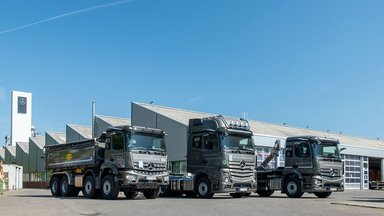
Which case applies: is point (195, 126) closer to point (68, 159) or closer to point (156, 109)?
point (68, 159)

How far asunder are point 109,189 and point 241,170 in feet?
20.0

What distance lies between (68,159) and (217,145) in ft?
25.6

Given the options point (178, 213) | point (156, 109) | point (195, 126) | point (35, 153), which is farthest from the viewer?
point (35, 153)

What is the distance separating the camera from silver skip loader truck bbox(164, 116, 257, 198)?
77.6ft

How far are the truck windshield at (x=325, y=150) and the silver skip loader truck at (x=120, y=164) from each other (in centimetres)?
783

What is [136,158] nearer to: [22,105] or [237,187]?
[237,187]

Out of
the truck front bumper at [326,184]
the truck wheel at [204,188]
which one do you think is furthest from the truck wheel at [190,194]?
the truck front bumper at [326,184]

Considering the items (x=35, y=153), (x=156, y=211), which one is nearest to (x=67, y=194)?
(x=156, y=211)

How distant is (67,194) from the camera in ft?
86.3

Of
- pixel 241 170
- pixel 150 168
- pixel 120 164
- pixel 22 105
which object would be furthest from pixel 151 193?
pixel 22 105

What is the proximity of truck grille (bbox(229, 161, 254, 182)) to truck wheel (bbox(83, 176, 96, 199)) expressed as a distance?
6379 millimetres

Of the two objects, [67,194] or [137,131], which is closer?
[137,131]

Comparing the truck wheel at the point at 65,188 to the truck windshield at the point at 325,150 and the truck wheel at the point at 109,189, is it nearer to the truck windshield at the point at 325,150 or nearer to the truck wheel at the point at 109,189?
the truck wheel at the point at 109,189

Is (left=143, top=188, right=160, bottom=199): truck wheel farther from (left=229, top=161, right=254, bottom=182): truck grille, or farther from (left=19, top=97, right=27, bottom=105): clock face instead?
(left=19, top=97, right=27, bottom=105): clock face
